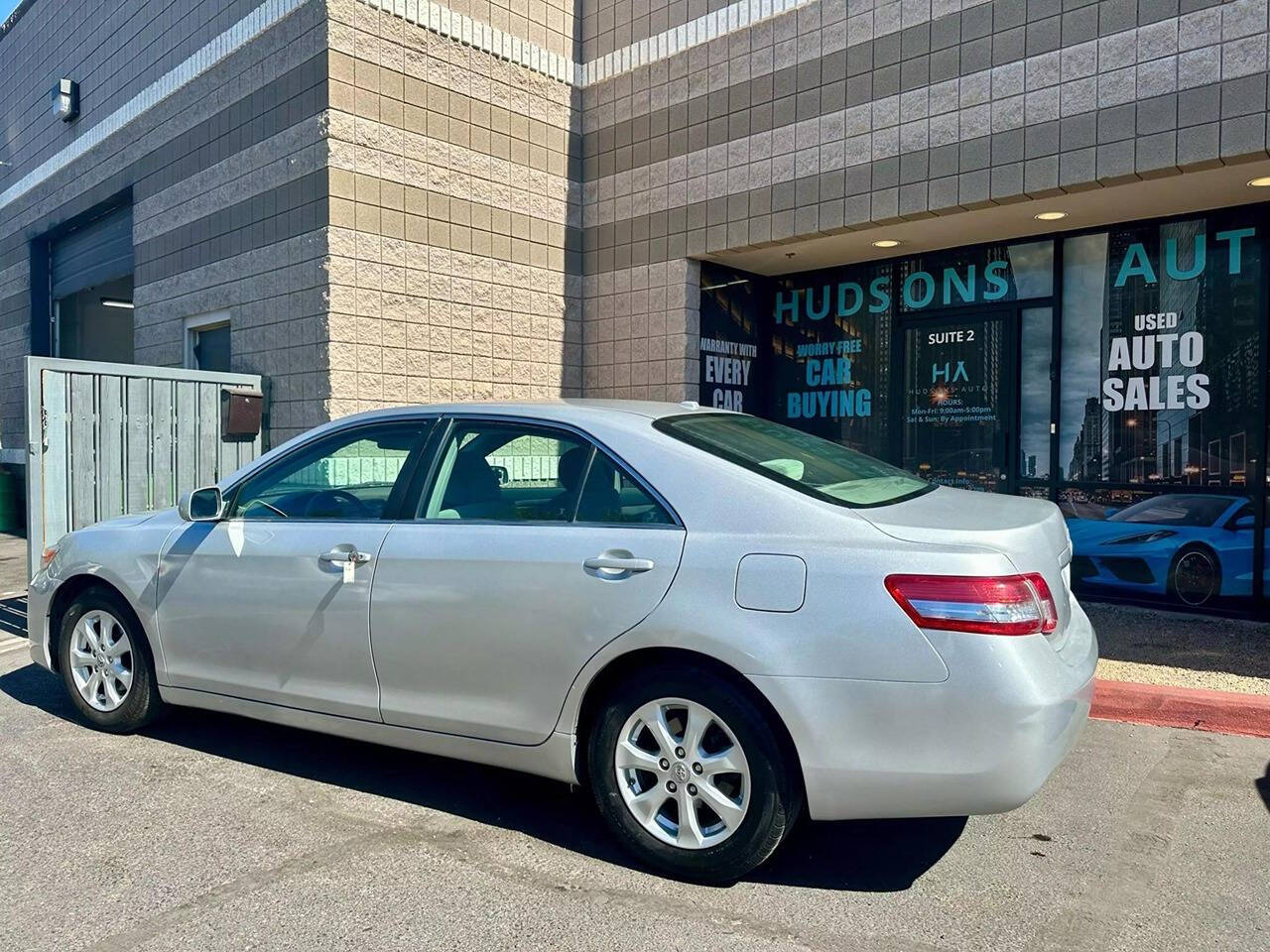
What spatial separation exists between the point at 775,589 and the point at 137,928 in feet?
7.26

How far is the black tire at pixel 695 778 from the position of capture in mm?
3236

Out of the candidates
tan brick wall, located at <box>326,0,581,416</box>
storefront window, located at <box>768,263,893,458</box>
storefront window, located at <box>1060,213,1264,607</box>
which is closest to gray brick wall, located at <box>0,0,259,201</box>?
tan brick wall, located at <box>326,0,581,416</box>

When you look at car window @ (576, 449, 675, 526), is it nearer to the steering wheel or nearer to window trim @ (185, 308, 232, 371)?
the steering wheel

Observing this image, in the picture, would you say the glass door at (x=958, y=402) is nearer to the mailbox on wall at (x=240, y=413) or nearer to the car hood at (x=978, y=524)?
the car hood at (x=978, y=524)

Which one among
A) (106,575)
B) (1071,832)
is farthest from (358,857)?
(1071,832)

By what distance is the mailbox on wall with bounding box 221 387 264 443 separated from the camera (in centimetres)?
948

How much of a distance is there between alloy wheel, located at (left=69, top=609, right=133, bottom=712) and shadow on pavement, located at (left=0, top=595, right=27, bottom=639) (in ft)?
8.96

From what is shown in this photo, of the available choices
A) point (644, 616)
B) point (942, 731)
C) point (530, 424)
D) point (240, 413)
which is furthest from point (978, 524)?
point (240, 413)

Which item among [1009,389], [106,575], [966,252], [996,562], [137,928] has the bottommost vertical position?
[137,928]

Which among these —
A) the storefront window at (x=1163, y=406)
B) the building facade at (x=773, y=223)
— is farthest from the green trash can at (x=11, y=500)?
the storefront window at (x=1163, y=406)

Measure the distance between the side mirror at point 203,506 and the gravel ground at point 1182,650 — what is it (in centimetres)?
477

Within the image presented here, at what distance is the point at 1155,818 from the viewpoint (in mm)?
4027

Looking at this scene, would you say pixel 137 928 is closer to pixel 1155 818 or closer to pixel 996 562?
pixel 996 562

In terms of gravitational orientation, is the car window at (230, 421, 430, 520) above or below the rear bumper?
above
